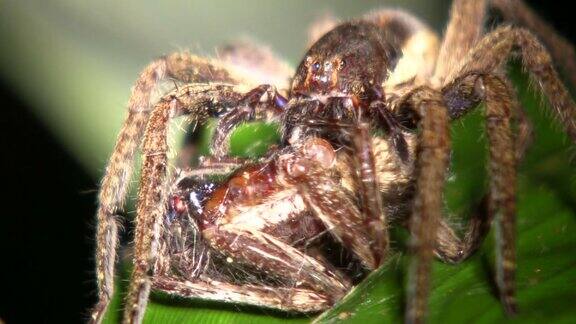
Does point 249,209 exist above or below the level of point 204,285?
above

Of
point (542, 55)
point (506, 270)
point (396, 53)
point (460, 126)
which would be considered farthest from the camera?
point (396, 53)

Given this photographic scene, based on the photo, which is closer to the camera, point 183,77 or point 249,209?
point 249,209

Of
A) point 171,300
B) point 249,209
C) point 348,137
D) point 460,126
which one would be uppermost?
point 460,126

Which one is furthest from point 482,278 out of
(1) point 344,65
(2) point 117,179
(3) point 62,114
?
(3) point 62,114

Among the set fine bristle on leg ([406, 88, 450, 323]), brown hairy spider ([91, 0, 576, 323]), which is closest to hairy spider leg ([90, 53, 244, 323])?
brown hairy spider ([91, 0, 576, 323])

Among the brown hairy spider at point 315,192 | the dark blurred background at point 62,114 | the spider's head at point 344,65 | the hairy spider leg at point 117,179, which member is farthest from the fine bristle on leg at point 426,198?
the dark blurred background at point 62,114

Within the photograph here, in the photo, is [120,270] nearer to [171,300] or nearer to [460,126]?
[171,300]

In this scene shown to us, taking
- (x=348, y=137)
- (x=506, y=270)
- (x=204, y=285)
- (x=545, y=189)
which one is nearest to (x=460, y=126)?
(x=545, y=189)
